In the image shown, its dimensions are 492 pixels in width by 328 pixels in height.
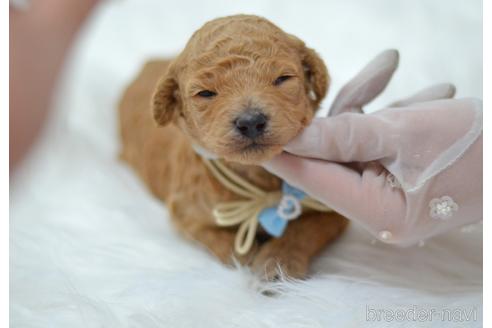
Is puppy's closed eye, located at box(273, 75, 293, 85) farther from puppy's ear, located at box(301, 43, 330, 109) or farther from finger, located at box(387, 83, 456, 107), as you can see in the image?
finger, located at box(387, 83, 456, 107)

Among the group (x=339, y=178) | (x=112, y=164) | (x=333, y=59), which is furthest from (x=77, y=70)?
(x=339, y=178)

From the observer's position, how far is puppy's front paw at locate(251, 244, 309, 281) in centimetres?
139

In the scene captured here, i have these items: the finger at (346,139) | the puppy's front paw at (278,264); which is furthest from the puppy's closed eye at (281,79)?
the puppy's front paw at (278,264)

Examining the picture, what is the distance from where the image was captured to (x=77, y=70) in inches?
107

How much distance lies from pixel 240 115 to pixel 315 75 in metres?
0.30

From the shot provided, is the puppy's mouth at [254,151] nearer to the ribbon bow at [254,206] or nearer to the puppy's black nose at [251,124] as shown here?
the puppy's black nose at [251,124]

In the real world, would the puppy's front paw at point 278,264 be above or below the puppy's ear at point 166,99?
below

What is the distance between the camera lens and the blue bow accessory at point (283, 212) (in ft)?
4.66

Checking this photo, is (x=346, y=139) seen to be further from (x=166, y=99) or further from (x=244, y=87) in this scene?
(x=166, y=99)

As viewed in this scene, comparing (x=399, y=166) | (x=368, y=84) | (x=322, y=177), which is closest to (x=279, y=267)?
(x=322, y=177)

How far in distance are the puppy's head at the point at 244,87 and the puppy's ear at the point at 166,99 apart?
57 millimetres

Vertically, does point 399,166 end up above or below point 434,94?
below

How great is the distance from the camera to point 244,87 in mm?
1173

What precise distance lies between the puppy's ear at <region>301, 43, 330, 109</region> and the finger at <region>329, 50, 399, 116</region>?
5 centimetres
